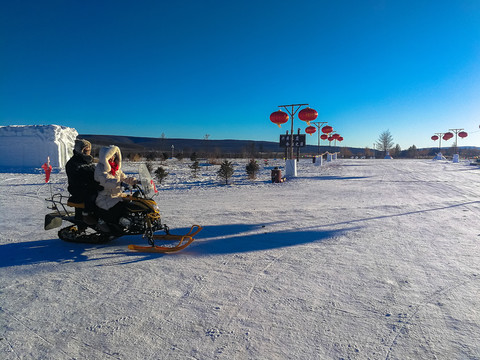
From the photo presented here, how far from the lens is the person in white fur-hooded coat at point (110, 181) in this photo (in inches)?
158

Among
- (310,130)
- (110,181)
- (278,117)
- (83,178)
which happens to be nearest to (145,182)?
(110,181)

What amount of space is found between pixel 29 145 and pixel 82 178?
2668cm

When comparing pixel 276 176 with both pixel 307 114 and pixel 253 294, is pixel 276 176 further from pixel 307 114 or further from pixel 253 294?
pixel 253 294

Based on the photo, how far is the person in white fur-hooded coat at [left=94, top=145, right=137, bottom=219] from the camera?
4.01 m

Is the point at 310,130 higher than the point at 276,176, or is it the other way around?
the point at 310,130

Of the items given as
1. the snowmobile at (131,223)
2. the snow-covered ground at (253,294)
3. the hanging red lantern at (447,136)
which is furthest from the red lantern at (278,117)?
the hanging red lantern at (447,136)

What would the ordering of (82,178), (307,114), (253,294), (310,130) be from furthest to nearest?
(310,130) → (307,114) → (82,178) → (253,294)

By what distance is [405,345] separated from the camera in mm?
2191

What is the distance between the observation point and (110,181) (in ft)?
13.1

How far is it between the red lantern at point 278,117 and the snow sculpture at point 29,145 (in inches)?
810

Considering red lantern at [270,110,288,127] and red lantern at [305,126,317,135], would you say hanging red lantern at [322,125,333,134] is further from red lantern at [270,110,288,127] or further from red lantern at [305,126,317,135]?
red lantern at [270,110,288,127]

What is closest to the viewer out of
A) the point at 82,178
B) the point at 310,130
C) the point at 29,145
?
the point at 82,178

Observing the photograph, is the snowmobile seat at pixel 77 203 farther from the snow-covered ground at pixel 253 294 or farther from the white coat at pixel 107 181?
the snow-covered ground at pixel 253 294

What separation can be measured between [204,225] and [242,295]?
286cm
